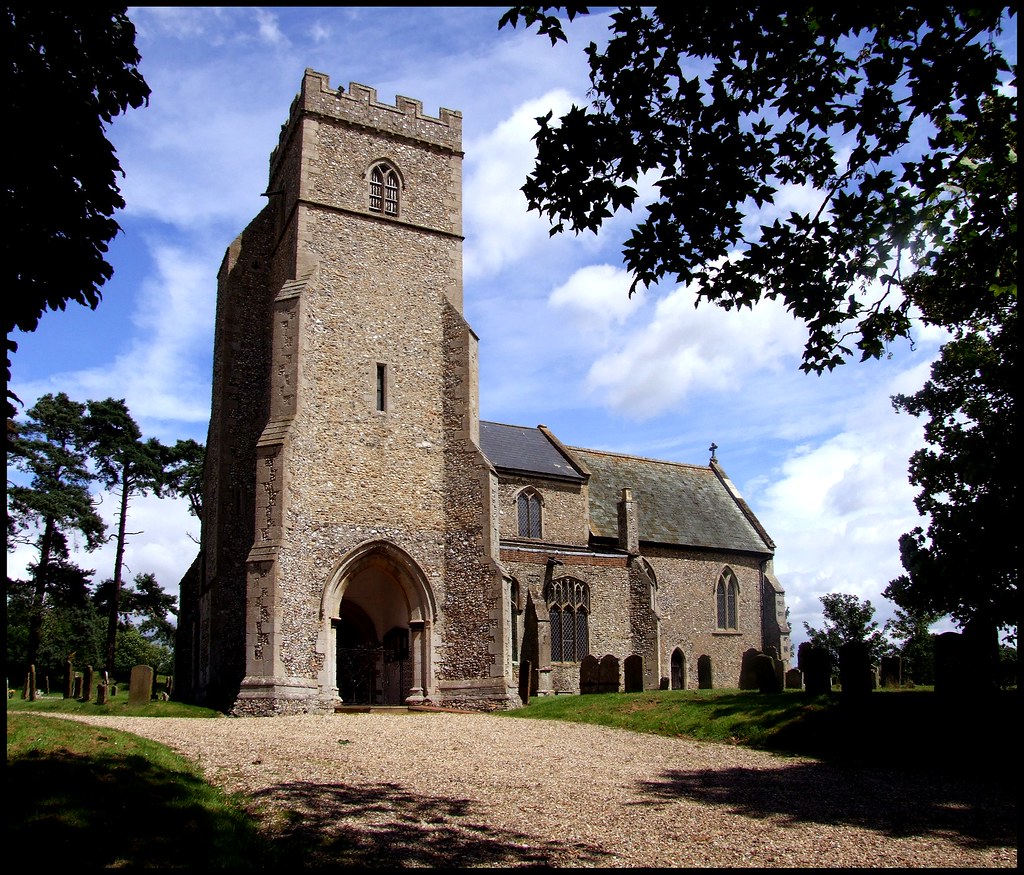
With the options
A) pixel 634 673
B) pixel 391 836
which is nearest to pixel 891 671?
pixel 634 673

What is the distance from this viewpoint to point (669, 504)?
37.5 metres

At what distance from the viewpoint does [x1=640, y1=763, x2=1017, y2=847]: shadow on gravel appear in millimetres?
8633

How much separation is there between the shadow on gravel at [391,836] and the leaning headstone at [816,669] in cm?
903

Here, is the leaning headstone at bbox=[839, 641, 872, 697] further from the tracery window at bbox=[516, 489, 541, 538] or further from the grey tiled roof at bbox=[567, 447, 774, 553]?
the grey tiled roof at bbox=[567, 447, 774, 553]

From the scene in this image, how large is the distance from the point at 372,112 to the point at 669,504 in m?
20.0

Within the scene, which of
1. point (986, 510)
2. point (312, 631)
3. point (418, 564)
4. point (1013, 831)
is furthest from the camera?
point (418, 564)

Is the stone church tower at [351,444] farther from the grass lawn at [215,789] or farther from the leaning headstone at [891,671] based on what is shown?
the leaning headstone at [891,671]

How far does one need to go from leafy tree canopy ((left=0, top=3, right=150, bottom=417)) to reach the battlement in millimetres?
15954

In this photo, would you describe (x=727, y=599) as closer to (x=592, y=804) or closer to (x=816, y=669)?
(x=816, y=669)

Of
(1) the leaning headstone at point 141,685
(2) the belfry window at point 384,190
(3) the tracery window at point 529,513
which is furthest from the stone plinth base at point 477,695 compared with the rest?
(2) the belfry window at point 384,190

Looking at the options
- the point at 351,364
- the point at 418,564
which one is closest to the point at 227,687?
the point at 418,564

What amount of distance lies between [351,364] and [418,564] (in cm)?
529

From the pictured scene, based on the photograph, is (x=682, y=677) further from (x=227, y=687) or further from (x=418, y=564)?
(x=227, y=687)

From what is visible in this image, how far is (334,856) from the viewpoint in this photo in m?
6.95
